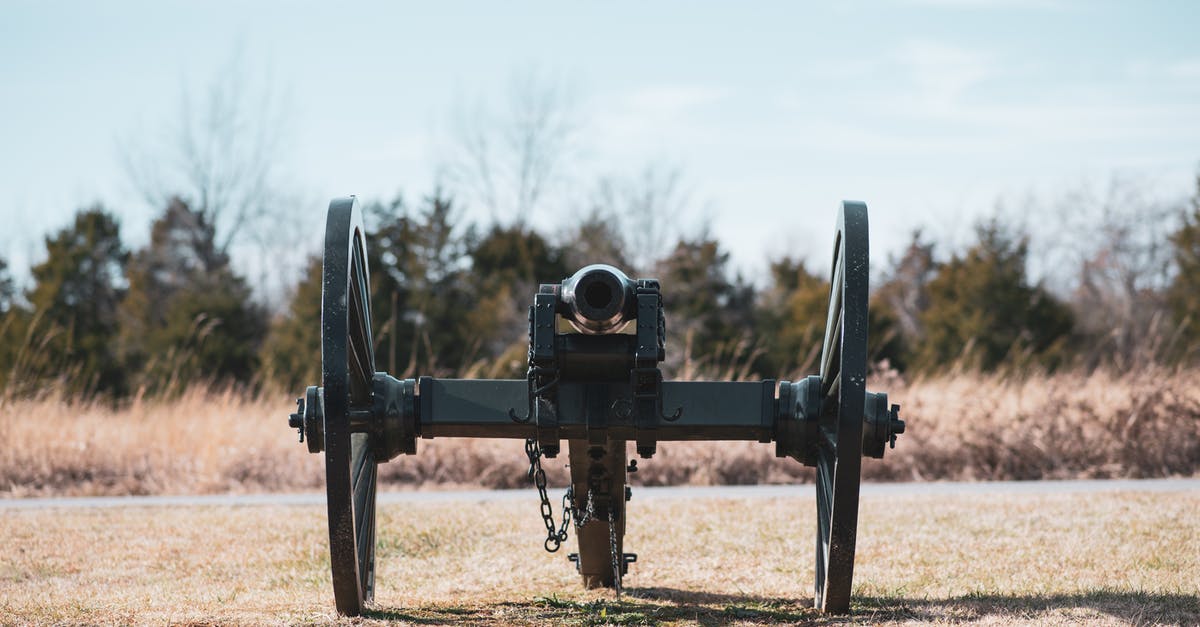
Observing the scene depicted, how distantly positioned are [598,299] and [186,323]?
60.2ft

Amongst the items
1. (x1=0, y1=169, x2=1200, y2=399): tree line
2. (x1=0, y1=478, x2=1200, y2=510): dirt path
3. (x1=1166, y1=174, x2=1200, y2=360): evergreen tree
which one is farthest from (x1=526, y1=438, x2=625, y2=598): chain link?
(x1=1166, y1=174, x2=1200, y2=360): evergreen tree

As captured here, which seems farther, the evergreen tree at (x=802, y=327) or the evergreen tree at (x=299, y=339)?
the evergreen tree at (x=802, y=327)

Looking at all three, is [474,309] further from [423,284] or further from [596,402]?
[596,402]

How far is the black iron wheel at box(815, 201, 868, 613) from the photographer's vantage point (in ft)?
12.8

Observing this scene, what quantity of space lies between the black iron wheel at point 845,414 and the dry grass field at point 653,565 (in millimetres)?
357

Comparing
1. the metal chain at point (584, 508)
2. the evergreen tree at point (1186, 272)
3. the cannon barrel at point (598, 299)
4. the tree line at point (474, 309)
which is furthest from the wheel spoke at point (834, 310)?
the evergreen tree at point (1186, 272)

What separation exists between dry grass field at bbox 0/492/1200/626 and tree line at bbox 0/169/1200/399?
8.73 m

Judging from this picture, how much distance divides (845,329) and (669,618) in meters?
1.43

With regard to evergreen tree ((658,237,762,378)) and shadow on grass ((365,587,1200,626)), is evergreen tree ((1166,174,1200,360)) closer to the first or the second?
evergreen tree ((658,237,762,378))

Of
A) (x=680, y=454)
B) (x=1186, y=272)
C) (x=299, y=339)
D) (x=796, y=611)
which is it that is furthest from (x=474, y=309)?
(x=796, y=611)

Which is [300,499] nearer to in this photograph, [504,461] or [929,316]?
A: [504,461]

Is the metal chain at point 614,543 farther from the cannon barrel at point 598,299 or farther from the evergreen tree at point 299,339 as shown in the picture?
the evergreen tree at point 299,339

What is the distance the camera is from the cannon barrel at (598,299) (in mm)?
3979

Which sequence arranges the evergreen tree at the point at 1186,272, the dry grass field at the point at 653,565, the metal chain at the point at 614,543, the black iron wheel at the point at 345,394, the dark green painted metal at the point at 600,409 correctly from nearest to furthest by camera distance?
the black iron wheel at the point at 345,394 → the dark green painted metal at the point at 600,409 → the dry grass field at the point at 653,565 → the metal chain at the point at 614,543 → the evergreen tree at the point at 1186,272
